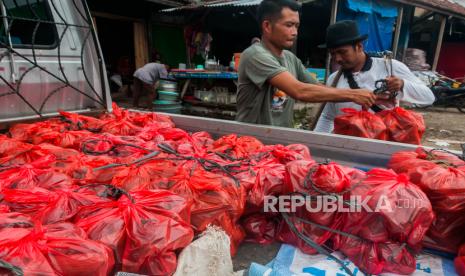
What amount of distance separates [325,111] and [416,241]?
2.29m

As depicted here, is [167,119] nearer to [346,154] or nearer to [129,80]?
[346,154]

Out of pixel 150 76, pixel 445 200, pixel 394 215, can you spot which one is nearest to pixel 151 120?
pixel 394 215

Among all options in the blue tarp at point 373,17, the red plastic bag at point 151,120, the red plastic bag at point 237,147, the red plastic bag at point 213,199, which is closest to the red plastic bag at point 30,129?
the red plastic bag at point 151,120

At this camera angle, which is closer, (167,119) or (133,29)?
(167,119)

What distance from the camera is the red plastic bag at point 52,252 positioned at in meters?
0.88

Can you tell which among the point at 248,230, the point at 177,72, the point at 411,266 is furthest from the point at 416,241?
the point at 177,72

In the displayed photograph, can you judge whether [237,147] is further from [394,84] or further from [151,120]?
[394,84]

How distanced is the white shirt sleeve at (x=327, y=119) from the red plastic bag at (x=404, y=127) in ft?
3.42

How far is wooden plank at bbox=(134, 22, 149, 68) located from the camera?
13.0m

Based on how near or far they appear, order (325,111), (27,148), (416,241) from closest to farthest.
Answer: (416,241)
(27,148)
(325,111)

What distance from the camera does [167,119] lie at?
9.63 feet

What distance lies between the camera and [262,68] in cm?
264

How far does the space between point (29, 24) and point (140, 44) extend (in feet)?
35.5

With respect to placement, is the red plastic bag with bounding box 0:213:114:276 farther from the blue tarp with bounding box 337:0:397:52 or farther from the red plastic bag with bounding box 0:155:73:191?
the blue tarp with bounding box 337:0:397:52
